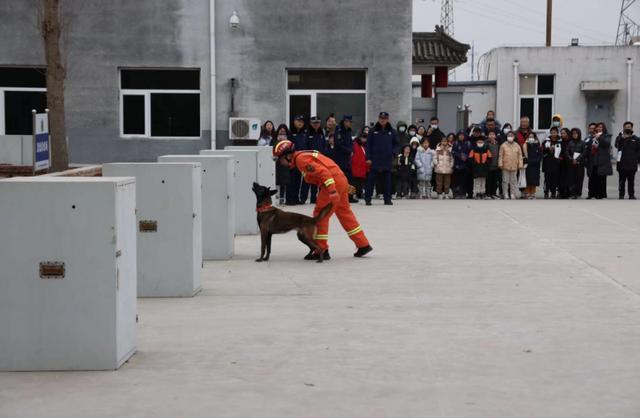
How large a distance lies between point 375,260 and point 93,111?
1675 centimetres

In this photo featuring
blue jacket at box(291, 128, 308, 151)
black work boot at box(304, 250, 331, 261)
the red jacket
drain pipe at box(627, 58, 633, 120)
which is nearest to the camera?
black work boot at box(304, 250, 331, 261)

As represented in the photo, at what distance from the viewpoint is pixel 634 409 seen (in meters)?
7.23

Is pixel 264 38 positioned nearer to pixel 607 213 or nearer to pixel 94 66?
pixel 94 66

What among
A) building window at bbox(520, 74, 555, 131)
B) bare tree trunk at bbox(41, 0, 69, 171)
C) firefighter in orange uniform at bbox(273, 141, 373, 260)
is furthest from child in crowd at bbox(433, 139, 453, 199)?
building window at bbox(520, 74, 555, 131)

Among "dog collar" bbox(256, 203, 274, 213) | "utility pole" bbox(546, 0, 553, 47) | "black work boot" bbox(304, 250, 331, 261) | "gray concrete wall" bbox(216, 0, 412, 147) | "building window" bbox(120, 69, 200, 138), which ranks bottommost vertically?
"black work boot" bbox(304, 250, 331, 261)

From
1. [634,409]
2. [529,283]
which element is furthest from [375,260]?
[634,409]

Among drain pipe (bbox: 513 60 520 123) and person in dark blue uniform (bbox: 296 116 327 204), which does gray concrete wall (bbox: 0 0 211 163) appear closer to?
person in dark blue uniform (bbox: 296 116 327 204)

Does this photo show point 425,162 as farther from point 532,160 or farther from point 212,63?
point 212,63

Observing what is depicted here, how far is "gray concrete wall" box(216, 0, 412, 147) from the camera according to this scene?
2970 cm

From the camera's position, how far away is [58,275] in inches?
328

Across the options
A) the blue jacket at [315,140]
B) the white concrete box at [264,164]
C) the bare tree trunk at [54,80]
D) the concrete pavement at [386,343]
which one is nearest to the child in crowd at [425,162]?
the blue jacket at [315,140]

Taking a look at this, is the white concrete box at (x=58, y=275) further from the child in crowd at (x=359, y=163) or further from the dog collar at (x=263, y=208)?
the child in crowd at (x=359, y=163)

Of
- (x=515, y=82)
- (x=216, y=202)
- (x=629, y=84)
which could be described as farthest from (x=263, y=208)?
(x=629, y=84)

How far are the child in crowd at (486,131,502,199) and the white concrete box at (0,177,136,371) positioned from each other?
18.3 m
